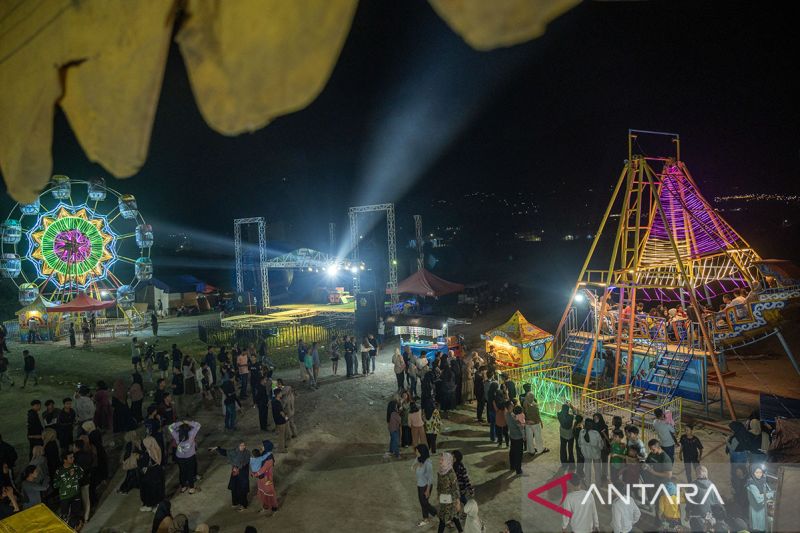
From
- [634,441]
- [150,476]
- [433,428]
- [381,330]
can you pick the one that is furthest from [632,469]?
[381,330]

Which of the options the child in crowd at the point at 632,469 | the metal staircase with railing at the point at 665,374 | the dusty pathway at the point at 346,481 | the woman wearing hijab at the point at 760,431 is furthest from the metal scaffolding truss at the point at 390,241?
the woman wearing hijab at the point at 760,431

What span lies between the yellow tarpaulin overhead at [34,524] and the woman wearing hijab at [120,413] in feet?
26.5

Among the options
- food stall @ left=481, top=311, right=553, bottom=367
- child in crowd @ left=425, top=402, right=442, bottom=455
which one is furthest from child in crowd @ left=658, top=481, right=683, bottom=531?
food stall @ left=481, top=311, right=553, bottom=367

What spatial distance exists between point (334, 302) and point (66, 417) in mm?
25597

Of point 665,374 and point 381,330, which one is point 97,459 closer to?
point 381,330

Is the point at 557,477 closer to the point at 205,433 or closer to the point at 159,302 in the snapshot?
the point at 205,433

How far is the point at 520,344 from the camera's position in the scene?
518 inches

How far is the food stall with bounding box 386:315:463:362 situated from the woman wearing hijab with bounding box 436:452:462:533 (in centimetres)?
870

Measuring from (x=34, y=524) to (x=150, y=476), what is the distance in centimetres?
461

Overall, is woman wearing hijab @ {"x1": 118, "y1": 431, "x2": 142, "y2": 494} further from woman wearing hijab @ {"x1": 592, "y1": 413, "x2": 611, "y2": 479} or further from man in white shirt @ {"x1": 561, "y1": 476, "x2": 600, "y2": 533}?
woman wearing hijab @ {"x1": 592, "y1": 413, "x2": 611, "y2": 479}

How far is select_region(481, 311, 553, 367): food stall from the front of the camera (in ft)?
43.6

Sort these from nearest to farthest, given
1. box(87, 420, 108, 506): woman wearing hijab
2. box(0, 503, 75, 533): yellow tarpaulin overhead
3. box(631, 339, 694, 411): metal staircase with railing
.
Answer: box(0, 503, 75, 533): yellow tarpaulin overhead < box(87, 420, 108, 506): woman wearing hijab < box(631, 339, 694, 411): metal staircase with railing

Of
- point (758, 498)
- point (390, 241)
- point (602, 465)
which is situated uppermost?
point (390, 241)

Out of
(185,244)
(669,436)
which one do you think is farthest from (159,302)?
(669,436)
